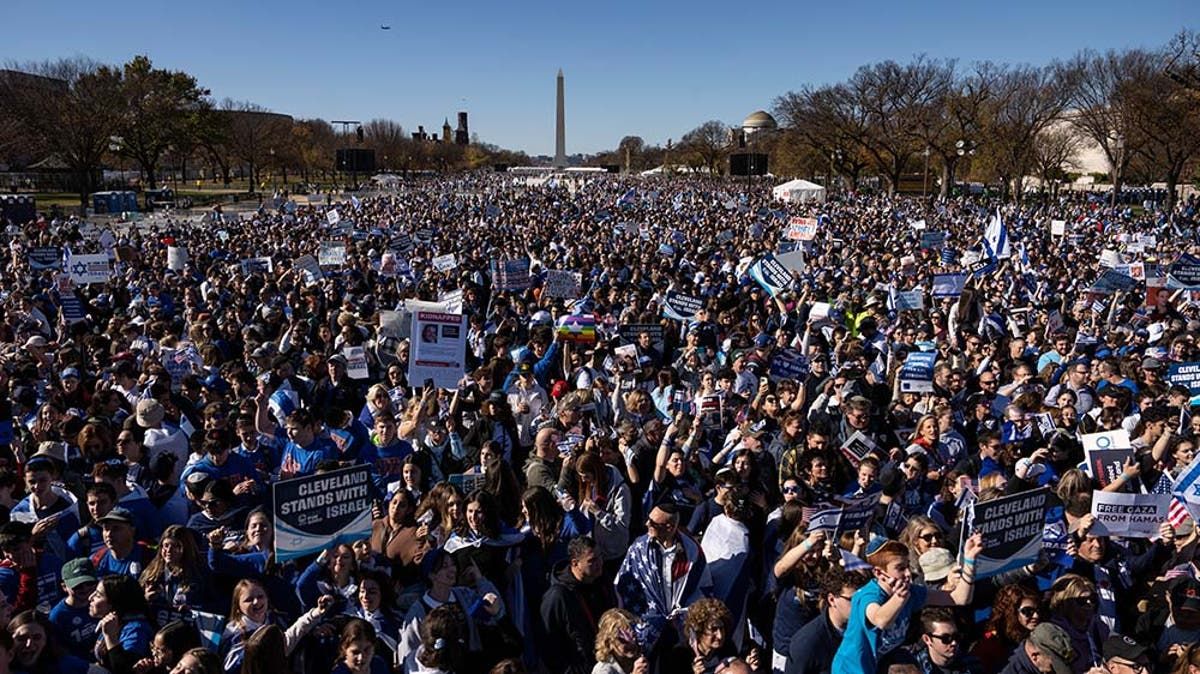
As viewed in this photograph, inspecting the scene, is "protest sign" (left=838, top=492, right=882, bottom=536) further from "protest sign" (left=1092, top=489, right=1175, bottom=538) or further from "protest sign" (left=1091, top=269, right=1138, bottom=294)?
"protest sign" (left=1091, top=269, right=1138, bottom=294)

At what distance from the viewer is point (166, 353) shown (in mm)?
9555

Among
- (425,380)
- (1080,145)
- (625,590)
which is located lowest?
(625,590)

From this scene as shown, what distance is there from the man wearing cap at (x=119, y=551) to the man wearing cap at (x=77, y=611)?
1.29 feet

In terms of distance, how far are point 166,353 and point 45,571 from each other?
5359 mm

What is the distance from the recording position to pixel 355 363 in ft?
31.5

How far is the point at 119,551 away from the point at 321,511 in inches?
49.6

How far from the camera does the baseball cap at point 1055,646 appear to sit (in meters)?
3.67

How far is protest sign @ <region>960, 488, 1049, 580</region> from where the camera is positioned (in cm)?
416

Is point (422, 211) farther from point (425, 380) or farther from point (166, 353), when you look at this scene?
point (425, 380)

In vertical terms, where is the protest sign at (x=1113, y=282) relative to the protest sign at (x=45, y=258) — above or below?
below

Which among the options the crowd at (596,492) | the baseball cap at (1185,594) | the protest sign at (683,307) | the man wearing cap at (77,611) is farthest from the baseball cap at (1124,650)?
the protest sign at (683,307)

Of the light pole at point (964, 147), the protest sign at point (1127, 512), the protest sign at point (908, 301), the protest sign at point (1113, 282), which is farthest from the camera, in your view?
the light pole at point (964, 147)

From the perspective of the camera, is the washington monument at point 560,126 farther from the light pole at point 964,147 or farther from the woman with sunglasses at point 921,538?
the woman with sunglasses at point 921,538

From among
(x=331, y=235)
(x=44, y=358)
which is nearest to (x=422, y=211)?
(x=331, y=235)
